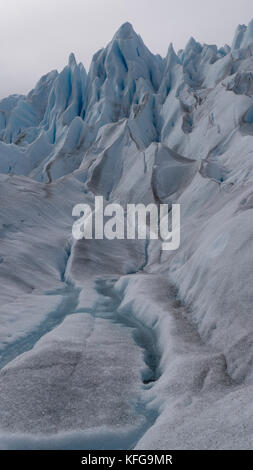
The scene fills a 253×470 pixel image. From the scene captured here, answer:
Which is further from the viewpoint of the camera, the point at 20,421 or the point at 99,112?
the point at 99,112

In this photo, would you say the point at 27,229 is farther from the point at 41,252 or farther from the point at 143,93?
the point at 143,93

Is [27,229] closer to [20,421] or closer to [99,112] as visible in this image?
[20,421]

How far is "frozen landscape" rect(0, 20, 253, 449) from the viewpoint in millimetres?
7117

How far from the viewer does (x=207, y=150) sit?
31906 millimetres

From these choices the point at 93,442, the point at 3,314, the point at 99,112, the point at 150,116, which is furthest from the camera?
the point at 99,112

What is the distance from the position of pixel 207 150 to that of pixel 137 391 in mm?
26405

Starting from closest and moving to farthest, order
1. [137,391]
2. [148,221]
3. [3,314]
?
[137,391] < [3,314] < [148,221]

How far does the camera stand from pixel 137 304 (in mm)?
14180

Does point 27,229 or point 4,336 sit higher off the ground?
point 4,336

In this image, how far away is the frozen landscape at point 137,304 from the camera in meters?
7.12

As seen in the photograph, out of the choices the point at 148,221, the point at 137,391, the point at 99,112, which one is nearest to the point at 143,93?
the point at 99,112

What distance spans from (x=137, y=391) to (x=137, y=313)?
5.28 m

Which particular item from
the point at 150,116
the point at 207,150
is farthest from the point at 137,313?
the point at 150,116
